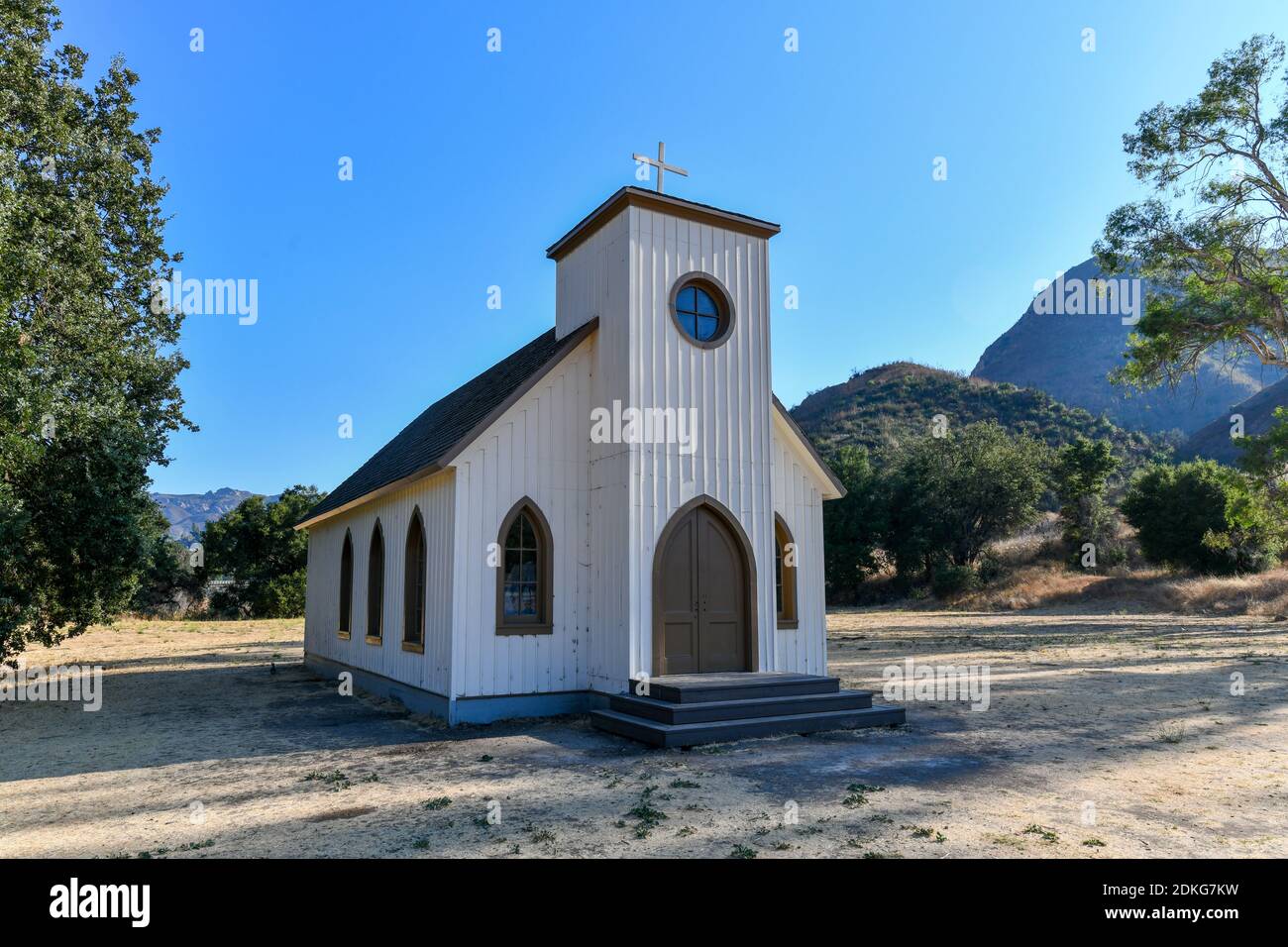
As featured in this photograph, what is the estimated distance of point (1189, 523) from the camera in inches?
1405

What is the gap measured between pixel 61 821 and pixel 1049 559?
43.8 metres

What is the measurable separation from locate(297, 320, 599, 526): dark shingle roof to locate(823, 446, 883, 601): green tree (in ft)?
101

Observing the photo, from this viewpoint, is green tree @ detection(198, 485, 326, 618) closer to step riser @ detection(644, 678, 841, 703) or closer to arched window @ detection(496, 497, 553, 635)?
arched window @ detection(496, 497, 553, 635)

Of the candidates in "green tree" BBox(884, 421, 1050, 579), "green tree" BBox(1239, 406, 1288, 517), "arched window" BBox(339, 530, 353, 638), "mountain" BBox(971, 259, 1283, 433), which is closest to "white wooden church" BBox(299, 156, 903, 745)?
"arched window" BBox(339, 530, 353, 638)

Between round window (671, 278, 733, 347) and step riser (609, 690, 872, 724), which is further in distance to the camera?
round window (671, 278, 733, 347)

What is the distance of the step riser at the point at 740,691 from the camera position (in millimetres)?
9734

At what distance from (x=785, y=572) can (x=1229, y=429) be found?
→ 94.1 meters

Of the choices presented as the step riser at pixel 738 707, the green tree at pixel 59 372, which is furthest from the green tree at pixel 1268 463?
the green tree at pixel 59 372

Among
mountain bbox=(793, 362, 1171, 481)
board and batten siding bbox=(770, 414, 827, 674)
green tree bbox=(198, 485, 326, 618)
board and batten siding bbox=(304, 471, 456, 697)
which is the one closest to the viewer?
board and batten siding bbox=(304, 471, 456, 697)

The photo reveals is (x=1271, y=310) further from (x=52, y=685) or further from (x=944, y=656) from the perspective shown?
(x=52, y=685)

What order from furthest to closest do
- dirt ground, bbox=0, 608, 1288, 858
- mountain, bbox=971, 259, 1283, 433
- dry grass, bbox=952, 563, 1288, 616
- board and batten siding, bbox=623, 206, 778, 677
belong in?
mountain, bbox=971, 259, 1283, 433
dry grass, bbox=952, 563, 1288, 616
board and batten siding, bbox=623, 206, 778, 677
dirt ground, bbox=0, 608, 1288, 858

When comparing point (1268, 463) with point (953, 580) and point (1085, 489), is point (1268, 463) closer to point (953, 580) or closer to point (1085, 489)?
point (953, 580)

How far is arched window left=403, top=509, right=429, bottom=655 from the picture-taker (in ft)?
41.0

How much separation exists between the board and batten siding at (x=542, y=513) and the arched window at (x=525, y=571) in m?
0.10
